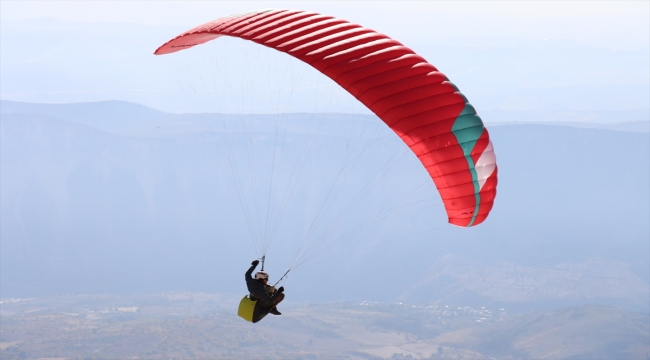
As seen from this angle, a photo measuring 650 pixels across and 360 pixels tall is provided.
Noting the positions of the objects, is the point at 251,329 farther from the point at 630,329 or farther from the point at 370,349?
the point at 630,329

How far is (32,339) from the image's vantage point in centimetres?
17012

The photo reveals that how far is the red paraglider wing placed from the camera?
19375 millimetres

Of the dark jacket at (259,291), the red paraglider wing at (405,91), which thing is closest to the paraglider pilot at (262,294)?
the dark jacket at (259,291)

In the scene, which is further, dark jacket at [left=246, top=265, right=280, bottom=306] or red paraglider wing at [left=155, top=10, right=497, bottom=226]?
dark jacket at [left=246, top=265, right=280, bottom=306]

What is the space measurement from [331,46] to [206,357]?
139m

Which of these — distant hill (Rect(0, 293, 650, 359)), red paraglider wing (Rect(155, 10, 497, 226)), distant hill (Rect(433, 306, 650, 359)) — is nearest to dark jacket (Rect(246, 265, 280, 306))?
red paraglider wing (Rect(155, 10, 497, 226))

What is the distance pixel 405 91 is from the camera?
19469 mm

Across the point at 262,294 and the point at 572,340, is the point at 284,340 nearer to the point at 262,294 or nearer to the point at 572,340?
the point at 572,340

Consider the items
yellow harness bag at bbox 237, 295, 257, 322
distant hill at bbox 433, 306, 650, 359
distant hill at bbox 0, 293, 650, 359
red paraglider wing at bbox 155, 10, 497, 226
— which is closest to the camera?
red paraglider wing at bbox 155, 10, 497, 226

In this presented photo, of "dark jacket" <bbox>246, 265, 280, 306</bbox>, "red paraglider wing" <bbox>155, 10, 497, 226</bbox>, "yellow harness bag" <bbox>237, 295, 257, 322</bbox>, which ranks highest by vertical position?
"red paraglider wing" <bbox>155, 10, 497, 226</bbox>

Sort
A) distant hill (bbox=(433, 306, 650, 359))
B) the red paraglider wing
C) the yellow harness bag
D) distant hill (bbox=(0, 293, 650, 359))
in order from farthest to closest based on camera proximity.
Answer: distant hill (bbox=(433, 306, 650, 359)), distant hill (bbox=(0, 293, 650, 359)), the yellow harness bag, the red paraglider wing

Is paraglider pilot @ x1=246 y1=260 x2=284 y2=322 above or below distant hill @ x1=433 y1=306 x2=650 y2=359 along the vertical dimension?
below

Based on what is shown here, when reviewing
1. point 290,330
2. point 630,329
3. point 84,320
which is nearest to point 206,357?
point 290,330

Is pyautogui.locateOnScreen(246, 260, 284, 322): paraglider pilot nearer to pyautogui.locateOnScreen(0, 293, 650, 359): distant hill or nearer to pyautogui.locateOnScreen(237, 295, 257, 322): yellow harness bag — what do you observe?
pyautogui.locateOnScreen(237, 295, 257, 322): yellow harness bag
